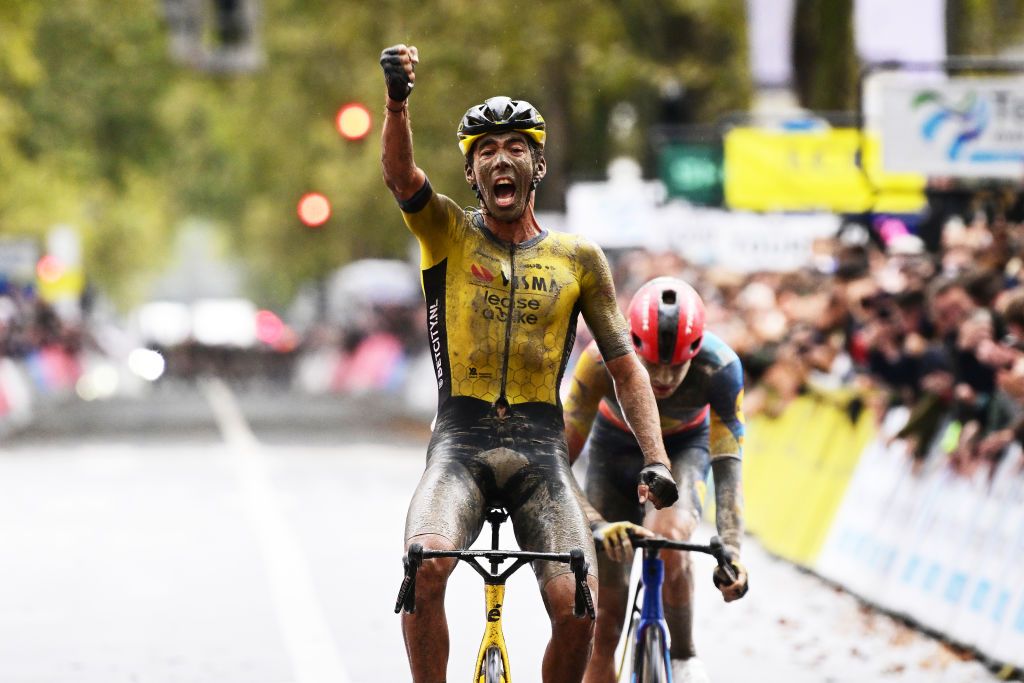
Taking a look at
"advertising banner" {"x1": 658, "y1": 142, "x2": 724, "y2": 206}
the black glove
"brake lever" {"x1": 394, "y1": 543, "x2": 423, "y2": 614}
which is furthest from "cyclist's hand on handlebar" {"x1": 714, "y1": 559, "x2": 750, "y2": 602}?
"advertising banner" {"x1": 658, "y1": 142, "x2": 724, "y2": 206}

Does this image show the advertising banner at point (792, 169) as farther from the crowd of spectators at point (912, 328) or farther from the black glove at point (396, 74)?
the black glove at point (396, 74)

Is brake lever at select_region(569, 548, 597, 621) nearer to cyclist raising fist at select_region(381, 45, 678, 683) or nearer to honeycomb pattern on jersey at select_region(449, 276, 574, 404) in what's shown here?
cyclist raising fist at select_region(381, 45, 678, 683)

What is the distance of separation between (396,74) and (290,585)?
7937 mm

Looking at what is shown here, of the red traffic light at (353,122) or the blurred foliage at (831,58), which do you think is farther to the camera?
the blurred foliage at (831,58)

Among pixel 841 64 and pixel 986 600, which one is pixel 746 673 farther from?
pixel 841 64

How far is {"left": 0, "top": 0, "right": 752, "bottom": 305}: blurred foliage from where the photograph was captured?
113ft

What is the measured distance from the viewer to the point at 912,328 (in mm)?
14055

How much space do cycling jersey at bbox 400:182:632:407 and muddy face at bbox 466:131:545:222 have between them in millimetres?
120

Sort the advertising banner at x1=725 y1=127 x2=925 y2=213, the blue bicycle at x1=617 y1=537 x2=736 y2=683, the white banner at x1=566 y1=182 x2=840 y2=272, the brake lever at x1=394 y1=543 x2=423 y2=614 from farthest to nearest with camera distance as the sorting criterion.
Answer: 1. the white banner at x1=566 y1=182 x2=840 y2=272
2. the advertising banner at x1=725 y1=127 x2=925 y2=213
3. the blue bicycle at x1=617 y1=537 x2=736 y2=683
4. the brake lever at x1=394 y1=543 x2=423 y2=614

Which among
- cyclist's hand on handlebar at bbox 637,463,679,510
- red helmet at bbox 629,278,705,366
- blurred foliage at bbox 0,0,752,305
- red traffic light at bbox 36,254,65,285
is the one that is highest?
red helmet at bbox 629,278,705,366

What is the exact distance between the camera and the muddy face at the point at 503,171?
6969 millimetres

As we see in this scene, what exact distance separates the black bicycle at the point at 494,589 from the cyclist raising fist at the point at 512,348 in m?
0.10

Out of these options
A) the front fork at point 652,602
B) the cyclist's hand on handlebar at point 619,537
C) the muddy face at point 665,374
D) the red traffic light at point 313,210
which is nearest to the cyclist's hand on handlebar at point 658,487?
the cyclist's hand on handlebar at point 619,537

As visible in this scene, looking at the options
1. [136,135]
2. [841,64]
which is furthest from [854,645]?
[136,135]
